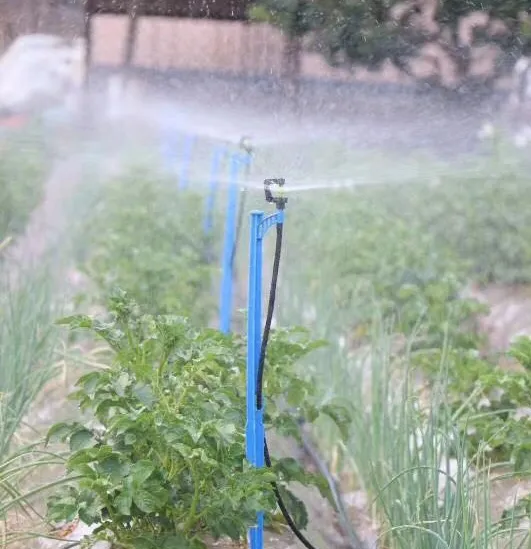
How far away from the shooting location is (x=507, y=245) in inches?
212

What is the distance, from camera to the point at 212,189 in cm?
523

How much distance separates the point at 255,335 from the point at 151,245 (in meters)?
3.11

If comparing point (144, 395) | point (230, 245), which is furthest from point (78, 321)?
point (230, 245)

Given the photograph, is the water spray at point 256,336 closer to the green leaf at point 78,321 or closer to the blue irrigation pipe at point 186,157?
the green leaf at point 78,321

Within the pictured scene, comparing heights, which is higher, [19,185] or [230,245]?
[230,245]

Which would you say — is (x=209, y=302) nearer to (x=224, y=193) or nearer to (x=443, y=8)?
(x=224, y=193)

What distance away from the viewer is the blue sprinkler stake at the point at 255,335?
7.09ft

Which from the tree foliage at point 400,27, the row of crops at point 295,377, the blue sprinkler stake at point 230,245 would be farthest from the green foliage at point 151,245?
the tree foliage at point 400,27

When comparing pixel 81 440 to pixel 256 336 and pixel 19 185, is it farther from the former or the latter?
pixel 19 185

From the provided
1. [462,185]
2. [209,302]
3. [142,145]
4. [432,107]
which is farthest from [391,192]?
[432,107]

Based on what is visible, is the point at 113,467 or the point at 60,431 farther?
the point at 60,431

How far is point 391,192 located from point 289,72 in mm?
2835

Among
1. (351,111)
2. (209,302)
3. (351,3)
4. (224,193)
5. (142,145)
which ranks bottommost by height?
(209,302)

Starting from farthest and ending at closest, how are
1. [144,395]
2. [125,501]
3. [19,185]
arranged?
1. [19,185]
2. [144,395]
3. [125,501]
